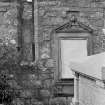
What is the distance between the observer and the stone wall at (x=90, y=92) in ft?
12.0

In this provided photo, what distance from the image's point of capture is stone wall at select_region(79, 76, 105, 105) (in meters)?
3.64

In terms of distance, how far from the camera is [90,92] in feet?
14.1

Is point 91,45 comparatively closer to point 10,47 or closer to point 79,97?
point 10,47

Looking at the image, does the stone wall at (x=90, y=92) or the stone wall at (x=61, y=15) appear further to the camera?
the stone wall at (x=61, y=15)

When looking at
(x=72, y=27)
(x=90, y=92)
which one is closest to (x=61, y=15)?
(x=72, y=27)

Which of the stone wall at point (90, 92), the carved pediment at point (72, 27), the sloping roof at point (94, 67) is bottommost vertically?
the stone wall at point (90, 92)

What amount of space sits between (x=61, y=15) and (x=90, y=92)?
4570 millimetres

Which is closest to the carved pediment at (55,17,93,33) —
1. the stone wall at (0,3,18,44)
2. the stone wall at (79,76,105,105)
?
the stone wall at (0,3,18,44)

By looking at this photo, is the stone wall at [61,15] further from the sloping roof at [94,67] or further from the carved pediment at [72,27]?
the sloping roof at [94,67]

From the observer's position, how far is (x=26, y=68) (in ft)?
27.5

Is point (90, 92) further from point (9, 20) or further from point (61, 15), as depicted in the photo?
point (9, 20)

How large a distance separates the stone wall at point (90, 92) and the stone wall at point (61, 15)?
3.63 meters

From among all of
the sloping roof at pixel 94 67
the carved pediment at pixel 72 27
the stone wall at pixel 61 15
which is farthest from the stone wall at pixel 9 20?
the sloping roof at pixel 94 67

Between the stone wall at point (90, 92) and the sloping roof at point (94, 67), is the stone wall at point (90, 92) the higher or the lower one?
the lower one
